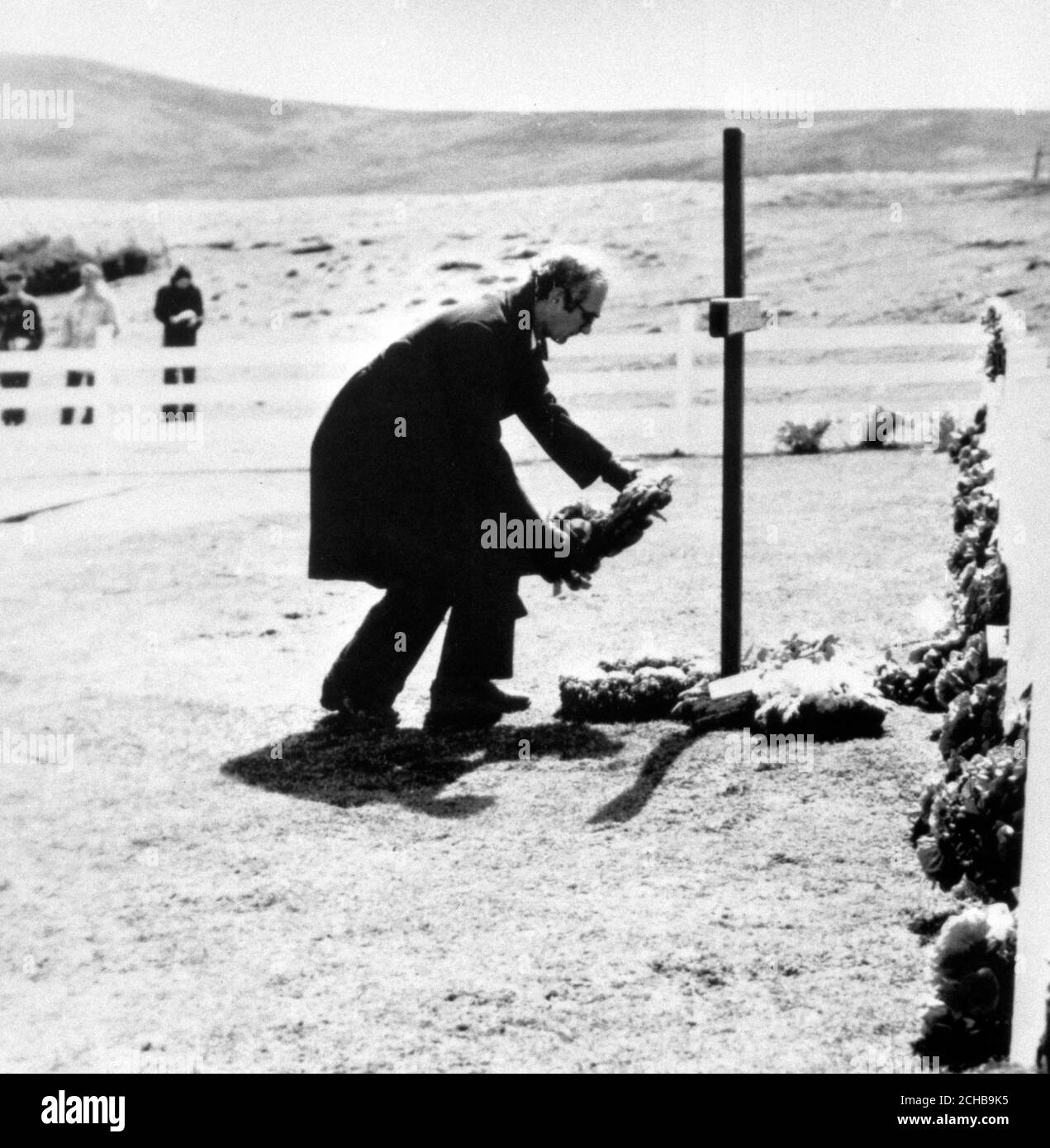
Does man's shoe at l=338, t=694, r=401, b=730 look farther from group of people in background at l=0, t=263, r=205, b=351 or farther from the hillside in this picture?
the hillside

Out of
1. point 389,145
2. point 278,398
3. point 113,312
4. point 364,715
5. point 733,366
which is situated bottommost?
point 364,715

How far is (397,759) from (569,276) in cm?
160

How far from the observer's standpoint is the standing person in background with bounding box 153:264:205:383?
16.2 meters

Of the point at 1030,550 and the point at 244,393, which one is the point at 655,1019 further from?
the point at 244,393

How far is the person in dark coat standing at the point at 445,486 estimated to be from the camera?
17.7 ft

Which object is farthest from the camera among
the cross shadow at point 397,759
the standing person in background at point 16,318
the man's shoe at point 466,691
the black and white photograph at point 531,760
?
the standing person in background at point 16,318

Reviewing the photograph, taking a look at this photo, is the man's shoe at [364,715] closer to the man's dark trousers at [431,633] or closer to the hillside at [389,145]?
the man's dark trousers at [431,633]

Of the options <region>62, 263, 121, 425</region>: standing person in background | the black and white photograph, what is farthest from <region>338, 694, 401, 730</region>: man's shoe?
<region>62, 263, 121, 425</region>: standing person in background

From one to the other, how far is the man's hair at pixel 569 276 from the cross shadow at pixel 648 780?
1399 millimetres

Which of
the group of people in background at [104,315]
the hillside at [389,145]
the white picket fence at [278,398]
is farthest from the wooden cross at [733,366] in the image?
the hillside at [389,145]

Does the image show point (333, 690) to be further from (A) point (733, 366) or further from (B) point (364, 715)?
(A) point (733, 366)

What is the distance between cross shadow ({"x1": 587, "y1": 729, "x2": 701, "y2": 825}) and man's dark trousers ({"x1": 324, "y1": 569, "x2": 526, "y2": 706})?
0.59 metres

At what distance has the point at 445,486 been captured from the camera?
546 centimetres

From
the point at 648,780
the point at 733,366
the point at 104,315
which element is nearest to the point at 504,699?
the point at 648,780
